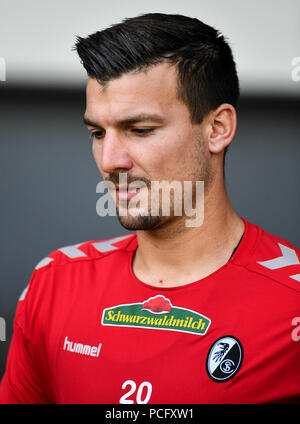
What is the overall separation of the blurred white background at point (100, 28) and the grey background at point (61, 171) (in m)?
0.10

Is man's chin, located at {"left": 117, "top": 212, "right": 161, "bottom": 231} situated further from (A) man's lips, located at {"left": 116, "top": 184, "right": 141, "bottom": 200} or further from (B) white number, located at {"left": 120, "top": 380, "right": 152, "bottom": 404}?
(B) white number, located at {"left": 120, "top": 380, "right": 152, "bottom": 404}

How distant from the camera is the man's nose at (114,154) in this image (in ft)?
4.13

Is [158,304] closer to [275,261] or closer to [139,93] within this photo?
[275,261]

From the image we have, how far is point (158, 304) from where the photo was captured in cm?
135

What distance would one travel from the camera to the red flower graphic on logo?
1.34 m

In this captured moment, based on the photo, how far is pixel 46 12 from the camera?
101 inches

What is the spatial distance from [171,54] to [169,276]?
51 centimetres

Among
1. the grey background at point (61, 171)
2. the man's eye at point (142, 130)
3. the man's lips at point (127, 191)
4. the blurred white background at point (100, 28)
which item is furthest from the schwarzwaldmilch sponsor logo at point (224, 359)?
the blurred white background at point (100, 28)

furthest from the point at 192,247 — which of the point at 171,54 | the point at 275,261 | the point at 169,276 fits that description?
the point at 171,54

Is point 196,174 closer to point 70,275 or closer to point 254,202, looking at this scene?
point 70,275

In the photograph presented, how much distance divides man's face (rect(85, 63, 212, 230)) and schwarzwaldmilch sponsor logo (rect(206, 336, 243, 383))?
0.30 m

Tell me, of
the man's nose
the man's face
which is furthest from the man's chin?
the man's nose

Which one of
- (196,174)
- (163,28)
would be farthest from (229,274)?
(163,28)

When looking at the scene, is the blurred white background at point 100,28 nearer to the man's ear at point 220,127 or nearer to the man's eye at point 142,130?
the man's ear at point 220,127
